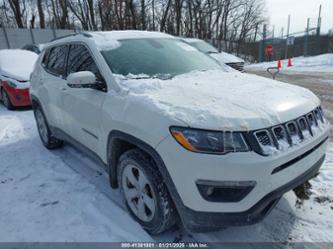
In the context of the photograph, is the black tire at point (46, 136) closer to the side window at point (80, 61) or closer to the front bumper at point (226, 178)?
the side window at point (80, 61)

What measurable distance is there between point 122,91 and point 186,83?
62 centimetres

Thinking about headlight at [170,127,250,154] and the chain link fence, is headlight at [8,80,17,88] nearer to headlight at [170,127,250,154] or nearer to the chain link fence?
headlight at [170,127,250,154]

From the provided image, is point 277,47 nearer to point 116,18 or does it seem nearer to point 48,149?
point 116,18

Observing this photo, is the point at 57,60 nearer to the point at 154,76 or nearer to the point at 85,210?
the point at 154,76

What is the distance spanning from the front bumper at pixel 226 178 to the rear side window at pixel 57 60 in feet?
7.78

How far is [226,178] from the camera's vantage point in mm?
1787

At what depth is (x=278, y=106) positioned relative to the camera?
207 centimetres

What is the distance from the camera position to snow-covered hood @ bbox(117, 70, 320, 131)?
187 cm

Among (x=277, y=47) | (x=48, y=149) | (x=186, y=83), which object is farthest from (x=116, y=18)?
(x=186, y=83)

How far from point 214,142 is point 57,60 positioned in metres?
3.02

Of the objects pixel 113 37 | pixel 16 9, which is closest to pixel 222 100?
pixel 113 37

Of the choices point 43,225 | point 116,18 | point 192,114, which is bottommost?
point 43,225

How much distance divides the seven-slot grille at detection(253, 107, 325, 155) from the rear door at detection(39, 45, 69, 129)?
8.42ft

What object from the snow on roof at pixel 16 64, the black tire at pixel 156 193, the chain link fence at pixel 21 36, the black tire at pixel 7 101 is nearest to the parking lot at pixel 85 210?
the black tire at pixel 156 193
